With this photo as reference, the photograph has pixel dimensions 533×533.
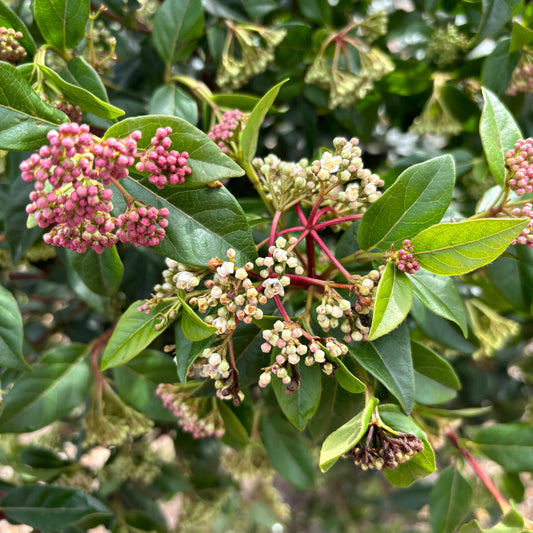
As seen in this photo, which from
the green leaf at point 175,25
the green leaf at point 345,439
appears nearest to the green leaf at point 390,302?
the green leaf at point 345,439

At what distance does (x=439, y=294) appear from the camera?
0.79 metres

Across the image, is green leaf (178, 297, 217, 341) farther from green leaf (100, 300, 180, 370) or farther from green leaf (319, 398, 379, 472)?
green leaf (319, 398, 379, 472)

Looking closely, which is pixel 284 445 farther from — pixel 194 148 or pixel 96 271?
pixel 194 148

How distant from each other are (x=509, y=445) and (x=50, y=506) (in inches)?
39.5

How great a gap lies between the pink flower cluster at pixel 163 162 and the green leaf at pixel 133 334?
194 mm

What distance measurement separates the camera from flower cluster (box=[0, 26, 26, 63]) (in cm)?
75

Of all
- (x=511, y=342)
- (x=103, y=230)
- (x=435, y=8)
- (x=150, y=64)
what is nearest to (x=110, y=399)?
(x=103, y=230)

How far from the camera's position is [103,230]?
0.61 metres

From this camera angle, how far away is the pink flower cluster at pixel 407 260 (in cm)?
65

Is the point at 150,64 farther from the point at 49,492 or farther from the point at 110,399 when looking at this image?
the point at 49,492

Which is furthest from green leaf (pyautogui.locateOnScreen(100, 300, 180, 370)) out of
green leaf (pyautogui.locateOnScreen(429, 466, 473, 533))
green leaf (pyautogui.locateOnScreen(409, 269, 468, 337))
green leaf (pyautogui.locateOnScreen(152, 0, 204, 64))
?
green leaf (pyautogui.locateOnScreen(429, 466, 473, 533))

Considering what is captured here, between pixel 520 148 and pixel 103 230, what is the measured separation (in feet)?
2.07

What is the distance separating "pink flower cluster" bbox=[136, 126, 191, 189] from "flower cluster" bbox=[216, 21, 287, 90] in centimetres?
57

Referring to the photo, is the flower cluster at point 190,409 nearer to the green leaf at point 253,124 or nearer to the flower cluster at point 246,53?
the green leaf at point 253,124
